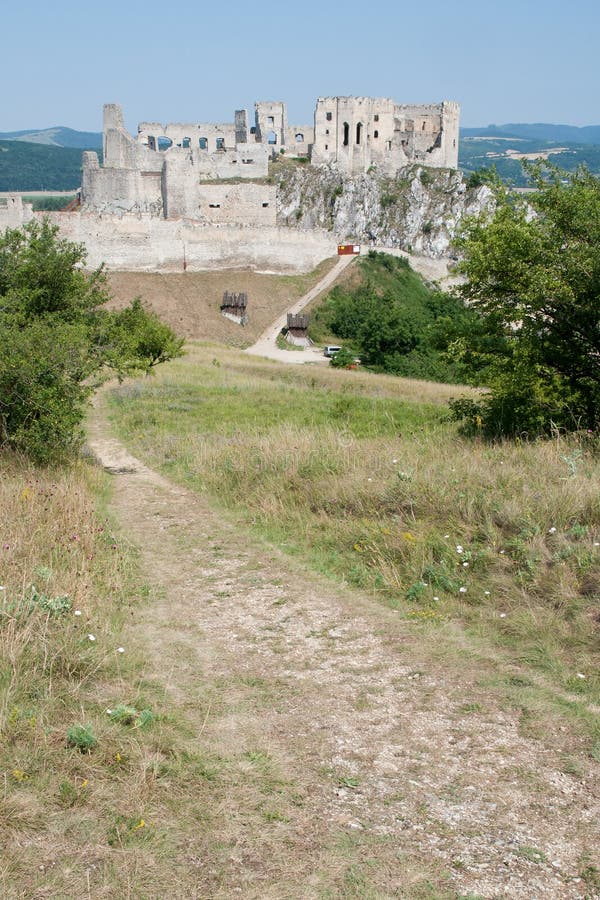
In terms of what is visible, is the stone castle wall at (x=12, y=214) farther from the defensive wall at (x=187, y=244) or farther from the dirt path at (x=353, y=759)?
the dirt path at (x=353, y=759)

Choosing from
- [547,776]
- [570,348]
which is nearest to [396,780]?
[547,776]

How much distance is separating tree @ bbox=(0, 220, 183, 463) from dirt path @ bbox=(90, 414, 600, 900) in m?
4.89

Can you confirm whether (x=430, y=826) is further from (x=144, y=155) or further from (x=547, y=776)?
(x=144, y=155)

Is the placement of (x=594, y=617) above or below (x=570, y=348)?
below

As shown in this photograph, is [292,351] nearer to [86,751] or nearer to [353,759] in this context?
[353,759]

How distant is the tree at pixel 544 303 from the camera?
43.0 feet

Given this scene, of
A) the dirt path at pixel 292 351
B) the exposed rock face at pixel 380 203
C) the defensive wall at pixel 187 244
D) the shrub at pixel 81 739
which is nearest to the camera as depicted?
the shrub at pixel 81 739

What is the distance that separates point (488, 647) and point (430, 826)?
2296 millimetres

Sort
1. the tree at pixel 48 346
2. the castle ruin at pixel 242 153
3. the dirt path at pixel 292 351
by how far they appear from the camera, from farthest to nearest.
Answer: the castle ruin at pixel 242 153 < the dirt path at pixel 292 351 < the tree at pixel 48 346

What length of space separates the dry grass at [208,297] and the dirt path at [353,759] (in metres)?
39.5

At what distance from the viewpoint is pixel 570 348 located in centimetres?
1384

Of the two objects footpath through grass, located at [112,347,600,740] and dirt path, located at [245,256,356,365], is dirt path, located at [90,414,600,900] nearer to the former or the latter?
footpath through grass, located at [112,347,600,740]

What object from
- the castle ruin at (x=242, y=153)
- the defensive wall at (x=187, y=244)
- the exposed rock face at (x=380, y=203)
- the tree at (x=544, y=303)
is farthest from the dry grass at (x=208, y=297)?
the tree at (x=544, y=303)

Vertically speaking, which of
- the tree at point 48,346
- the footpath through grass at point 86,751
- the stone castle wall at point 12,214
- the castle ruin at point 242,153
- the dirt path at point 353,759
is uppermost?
the castle ruin at point 242,153
